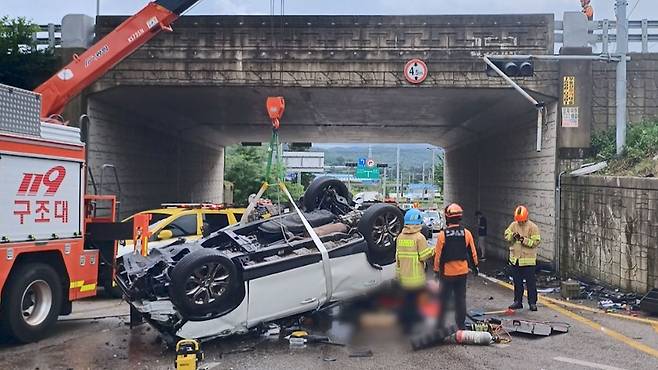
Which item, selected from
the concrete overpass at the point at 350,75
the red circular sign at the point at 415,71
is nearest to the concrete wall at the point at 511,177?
the concrete overpass at the point at 350,75

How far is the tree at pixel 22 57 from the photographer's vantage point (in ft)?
45.1

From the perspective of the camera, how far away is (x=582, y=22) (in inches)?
546

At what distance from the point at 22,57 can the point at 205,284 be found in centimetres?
967

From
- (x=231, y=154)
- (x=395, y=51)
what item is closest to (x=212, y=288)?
(x=395, y=51)

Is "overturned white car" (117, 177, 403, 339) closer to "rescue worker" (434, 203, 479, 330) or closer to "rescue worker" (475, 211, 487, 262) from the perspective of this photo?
"rescue worker" (434, 203, 479, 330)

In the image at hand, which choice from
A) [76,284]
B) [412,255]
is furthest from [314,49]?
[76,284]

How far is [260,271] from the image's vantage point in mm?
7195

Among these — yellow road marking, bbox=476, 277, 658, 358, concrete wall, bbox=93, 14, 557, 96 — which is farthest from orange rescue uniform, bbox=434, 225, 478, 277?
concrete wall, bbox=93, 14, 557, 96

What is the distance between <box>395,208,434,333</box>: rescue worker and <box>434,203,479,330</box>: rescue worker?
7.4 inches

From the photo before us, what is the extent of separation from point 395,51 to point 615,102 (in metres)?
5.11

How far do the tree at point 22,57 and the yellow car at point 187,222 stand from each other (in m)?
4.95

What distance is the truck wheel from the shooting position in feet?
23.9

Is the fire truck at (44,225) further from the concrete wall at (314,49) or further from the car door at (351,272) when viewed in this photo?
the concrete wall at (314,49)

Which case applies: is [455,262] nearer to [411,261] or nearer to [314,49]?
[411,261]
